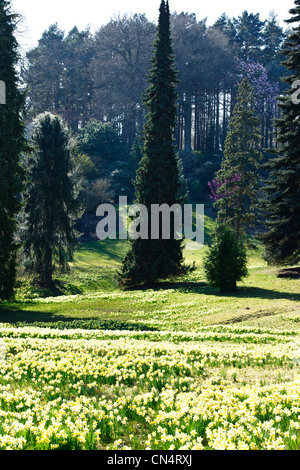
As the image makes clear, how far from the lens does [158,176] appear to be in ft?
96.9

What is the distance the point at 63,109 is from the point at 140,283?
184ft

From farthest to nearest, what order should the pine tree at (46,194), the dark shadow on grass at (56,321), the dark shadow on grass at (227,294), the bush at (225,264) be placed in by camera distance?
the pine tree at (46,194) < the bush at (225,264) < the dark shadow on grass at (227,294) < the dark shadow on grass at (56,321)

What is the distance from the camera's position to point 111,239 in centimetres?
5006

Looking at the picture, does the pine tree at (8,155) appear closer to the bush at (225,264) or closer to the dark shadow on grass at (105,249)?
the bush at (225,264)

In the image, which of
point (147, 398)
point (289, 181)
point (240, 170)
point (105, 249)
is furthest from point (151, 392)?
point (105, 249)

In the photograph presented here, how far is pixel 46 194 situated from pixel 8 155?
1003cm

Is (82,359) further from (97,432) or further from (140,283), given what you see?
(140,283)

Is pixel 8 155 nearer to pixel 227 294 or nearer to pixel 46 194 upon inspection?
pixel 46 194

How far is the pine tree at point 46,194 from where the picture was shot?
31266 mm

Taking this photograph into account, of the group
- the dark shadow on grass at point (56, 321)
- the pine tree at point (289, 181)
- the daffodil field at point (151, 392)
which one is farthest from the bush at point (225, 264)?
the daffodil field at point (151, 392)

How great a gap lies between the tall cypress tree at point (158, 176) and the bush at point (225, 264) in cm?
523

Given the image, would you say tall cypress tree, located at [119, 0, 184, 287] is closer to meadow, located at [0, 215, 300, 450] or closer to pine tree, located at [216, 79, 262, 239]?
pine tree, located at [216, 79, 262, 239]

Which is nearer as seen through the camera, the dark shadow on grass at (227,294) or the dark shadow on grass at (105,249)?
the dark shadow on grass at (227,294)
